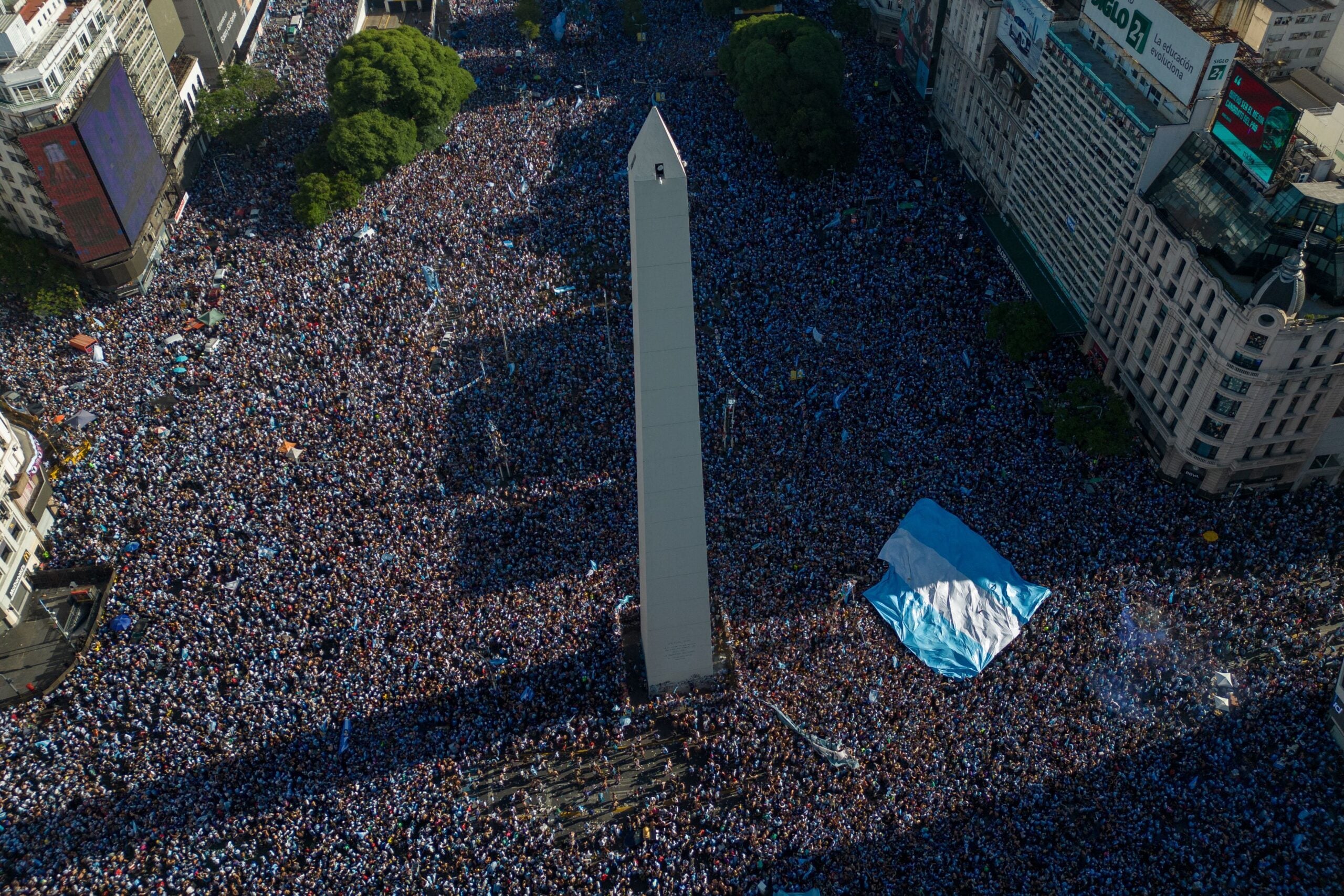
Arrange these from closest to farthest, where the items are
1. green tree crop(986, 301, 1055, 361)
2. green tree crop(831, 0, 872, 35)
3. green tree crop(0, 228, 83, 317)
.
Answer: green tree crop(986, 301, 1055, 361) → green tree crop(0, 228, 83, 317) → green tree crop(831, 0, 872, 35)

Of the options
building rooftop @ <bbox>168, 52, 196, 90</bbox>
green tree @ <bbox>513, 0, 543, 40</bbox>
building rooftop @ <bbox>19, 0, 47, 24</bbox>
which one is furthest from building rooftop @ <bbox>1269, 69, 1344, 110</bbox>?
building rooftop @ <bbox>168, 52, 196, 90</bbox>

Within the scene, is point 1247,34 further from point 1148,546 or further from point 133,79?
point 133,79

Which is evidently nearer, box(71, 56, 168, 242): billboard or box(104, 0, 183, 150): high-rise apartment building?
box(71, 56, 168, 242): billboard

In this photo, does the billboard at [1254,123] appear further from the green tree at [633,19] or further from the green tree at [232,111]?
the green tree at [232,111]

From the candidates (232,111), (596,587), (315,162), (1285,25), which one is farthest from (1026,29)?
(232,111)

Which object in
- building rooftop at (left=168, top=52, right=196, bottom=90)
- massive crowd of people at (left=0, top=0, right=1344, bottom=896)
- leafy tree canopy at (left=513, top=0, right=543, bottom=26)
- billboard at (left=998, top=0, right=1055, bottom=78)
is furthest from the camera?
leafy tree canopy at (left=513, top=0, right=543, bottom=26)

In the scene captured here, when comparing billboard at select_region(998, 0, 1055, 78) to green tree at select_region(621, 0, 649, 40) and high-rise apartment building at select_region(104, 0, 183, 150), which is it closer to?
green tree at select_region(621, 0, 649, 40)

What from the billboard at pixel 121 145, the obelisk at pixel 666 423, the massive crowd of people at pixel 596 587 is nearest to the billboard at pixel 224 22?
the billboard at pixel 121 145
